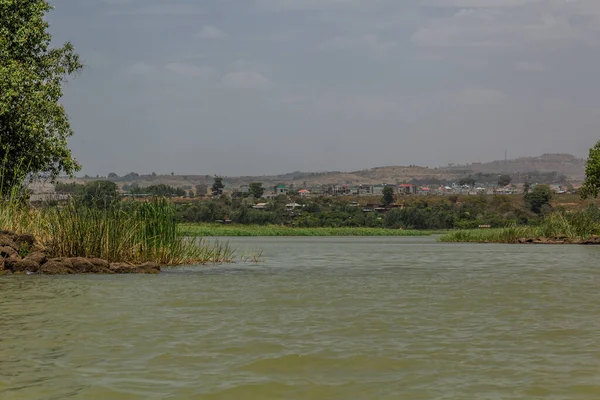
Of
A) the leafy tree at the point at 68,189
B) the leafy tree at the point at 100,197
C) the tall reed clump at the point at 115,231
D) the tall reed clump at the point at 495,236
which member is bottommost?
the tall reed clump at the point at 495,236

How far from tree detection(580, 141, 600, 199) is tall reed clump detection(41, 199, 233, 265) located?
38.7 m

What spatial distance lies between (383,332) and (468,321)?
1.98 metres

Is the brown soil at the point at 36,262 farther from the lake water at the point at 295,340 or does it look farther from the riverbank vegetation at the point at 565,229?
the riverbank vegetation at the point at 565,229

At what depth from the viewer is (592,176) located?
52562mm

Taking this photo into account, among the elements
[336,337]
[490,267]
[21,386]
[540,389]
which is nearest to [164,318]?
[336,337]

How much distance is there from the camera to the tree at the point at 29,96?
24859 millimetres

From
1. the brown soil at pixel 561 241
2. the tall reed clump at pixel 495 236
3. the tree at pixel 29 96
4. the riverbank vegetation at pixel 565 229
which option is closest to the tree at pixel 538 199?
the riverbank vegetation at pixel 565 229

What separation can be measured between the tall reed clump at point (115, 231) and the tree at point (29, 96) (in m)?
4.29

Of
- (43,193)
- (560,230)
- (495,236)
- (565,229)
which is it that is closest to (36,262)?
(43,193)

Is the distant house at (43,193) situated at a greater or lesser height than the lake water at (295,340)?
greater

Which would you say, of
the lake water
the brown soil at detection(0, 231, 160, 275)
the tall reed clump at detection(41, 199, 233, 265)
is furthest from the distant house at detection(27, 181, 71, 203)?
the lake water

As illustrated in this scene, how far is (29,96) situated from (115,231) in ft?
24.3

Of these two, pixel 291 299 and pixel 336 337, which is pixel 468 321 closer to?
pixel 336 337

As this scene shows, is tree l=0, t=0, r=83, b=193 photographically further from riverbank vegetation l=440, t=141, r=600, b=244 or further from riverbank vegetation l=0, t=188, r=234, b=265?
Result: riverbank vegetation l=440, t=141, r=600, b=244
